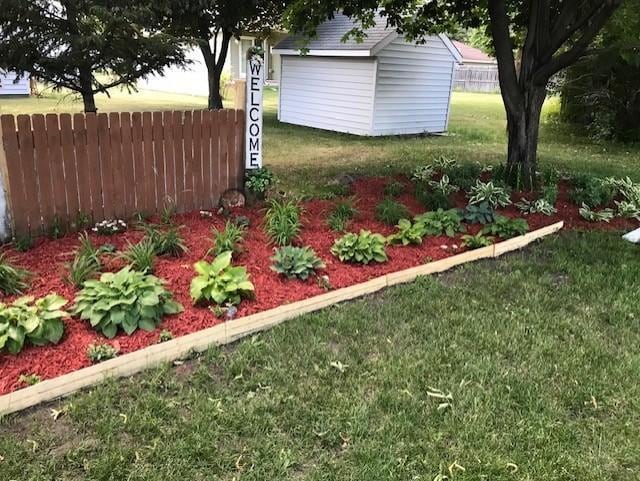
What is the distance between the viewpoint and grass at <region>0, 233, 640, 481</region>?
2.40m

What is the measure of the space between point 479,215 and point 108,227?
3.50 meters

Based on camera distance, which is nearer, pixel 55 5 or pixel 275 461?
pixel 275 461

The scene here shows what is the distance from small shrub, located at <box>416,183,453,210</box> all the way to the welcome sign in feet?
6.06

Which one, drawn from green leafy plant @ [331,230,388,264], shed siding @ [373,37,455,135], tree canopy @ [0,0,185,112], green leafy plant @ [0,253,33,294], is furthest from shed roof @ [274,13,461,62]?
green leafy plant @ [0,253,33,294]

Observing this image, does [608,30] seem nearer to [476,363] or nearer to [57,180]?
[476,363]

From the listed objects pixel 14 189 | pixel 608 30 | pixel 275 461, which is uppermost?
pixel 608 30

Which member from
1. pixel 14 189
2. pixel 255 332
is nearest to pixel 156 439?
pixel 255 332

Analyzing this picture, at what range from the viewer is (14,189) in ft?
14.3

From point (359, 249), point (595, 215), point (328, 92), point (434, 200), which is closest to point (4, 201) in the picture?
point (359, 249)

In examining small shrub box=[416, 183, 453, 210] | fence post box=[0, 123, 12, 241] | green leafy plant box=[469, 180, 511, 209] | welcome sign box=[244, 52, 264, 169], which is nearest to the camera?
fence post box=[0, 123, 12, 241]

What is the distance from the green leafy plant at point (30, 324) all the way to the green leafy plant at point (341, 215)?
2.58 metres

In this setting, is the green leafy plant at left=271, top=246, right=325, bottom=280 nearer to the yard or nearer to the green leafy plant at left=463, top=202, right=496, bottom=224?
the yard

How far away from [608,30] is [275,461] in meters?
9.47

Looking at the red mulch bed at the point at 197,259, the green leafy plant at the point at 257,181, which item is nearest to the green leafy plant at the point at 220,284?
the red mulch bed at the point at 197,259
